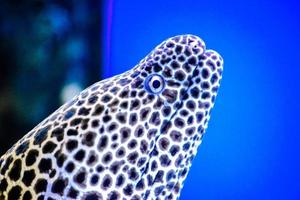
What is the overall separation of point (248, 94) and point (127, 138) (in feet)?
2.75

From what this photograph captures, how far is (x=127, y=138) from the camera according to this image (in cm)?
99

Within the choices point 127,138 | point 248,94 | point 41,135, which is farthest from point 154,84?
point 248,94

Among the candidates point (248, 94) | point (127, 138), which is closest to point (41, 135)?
point (127, 138)

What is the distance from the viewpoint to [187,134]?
102 cm

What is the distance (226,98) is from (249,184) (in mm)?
403

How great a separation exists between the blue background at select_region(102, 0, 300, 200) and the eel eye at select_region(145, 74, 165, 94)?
0.69m

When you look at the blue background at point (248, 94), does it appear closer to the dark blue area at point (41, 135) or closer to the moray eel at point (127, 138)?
the moray eel at point (127, 138)

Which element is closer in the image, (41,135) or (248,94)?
(41,135)

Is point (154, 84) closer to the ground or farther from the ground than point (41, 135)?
farther from the ground

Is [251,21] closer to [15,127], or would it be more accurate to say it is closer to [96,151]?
[96,151]

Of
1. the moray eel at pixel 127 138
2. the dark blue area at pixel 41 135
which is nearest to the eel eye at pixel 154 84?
the moray eel at pixel 127 138

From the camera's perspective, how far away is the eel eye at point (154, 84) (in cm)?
103

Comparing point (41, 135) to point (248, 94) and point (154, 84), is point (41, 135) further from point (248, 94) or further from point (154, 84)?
point (248, 94)

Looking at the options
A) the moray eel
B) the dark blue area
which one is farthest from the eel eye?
the dark blue area
